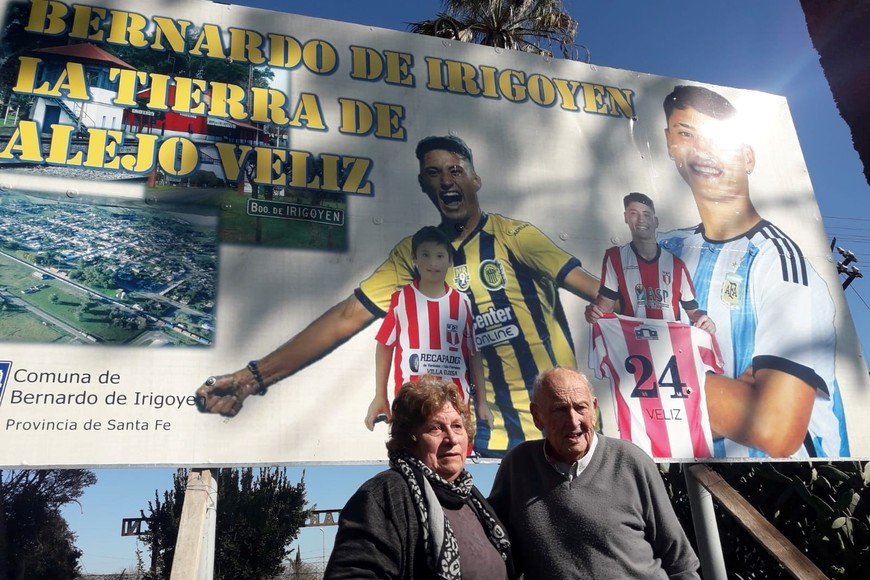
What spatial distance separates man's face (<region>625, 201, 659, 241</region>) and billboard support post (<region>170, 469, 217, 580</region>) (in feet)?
8.45

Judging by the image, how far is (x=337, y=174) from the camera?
3514 millimetres

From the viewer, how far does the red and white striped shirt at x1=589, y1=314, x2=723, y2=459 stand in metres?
3.45

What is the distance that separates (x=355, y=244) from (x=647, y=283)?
1.61 meters

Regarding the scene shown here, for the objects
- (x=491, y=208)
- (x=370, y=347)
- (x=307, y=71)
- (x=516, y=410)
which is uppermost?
(x=307, y=71)

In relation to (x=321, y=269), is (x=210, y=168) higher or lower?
higher

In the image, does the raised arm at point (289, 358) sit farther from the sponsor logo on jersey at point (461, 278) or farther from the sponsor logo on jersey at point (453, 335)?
the sponsor logo on jersey at point (461, 278)

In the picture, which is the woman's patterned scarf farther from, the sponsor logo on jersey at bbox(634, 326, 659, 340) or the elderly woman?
the sponsor logo on jersey at bbox(634, 326, 659, 340)

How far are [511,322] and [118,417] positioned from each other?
183 centimetres

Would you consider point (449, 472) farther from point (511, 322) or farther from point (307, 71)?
point (307, 71)

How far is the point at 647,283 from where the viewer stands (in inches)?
150

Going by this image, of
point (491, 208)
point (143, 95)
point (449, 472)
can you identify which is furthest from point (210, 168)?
point (449, 472)

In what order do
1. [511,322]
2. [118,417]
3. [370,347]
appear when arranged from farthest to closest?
[511,322] → [370,347] → [118,417]

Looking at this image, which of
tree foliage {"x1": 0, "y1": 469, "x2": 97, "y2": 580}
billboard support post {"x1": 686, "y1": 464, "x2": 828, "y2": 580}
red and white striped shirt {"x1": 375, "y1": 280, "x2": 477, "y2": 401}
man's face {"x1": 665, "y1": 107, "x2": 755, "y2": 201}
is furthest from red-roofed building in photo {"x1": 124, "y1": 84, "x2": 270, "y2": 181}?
tree foliage {"x1": 0, "y1": 469, "x2": 97, "y2": 580}

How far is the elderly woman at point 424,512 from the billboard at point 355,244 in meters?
1.43
